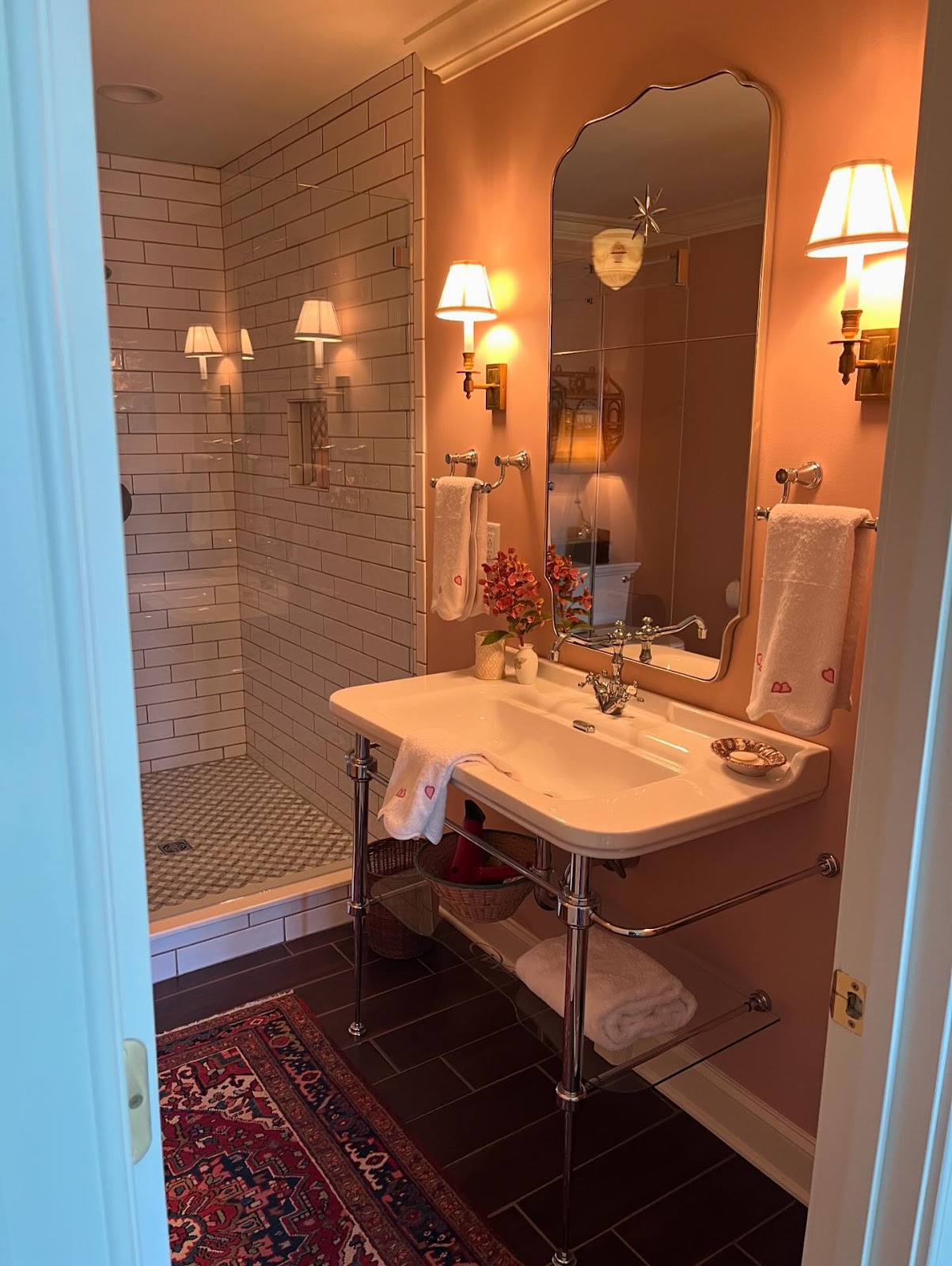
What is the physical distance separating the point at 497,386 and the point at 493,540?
1.36 feet

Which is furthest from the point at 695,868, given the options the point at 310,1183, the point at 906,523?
the point at 906,523

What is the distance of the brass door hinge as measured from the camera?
3.06 ft

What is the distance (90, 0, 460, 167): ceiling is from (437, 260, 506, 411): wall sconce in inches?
24.7

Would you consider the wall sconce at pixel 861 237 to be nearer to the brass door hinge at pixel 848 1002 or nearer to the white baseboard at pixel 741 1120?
the brass door hinge at pixel 848 1002

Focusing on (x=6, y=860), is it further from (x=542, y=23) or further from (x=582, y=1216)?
(x=542, y=23)

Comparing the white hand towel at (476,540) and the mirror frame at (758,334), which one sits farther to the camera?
the white hand towel at (476,540)

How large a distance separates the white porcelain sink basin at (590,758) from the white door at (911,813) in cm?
67

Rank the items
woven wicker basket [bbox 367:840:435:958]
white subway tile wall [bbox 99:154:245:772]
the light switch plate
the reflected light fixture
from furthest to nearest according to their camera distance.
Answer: white subway tile wall [bbox 99:154:245:772]
woven wicker basket [bbox 367:840:435:958]
the light switch plate
the reflected light fixture

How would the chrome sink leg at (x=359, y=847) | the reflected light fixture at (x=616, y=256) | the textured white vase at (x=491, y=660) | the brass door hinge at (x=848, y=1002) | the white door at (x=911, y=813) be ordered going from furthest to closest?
the textured white vase at (x=491, y=660), the chrome sink leg at (x=359, y=847), the reflected light fixture at (x=616, y=256), the brass door hinge at (x=848, y=1002), the white door at (x=911, y=813)

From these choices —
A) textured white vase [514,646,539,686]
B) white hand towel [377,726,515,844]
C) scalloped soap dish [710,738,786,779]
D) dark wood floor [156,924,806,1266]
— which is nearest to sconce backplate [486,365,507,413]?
textured white vase [514,646,539,686]

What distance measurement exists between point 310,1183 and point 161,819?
1897 millimetres

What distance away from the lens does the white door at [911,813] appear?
2.64 ft

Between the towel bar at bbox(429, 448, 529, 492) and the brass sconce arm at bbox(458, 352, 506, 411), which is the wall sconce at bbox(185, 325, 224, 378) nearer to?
the towel bar at bbox(429, 448, 529, 492)

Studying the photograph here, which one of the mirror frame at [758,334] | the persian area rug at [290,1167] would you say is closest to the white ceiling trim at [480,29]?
the mirror frame at [758,334]
